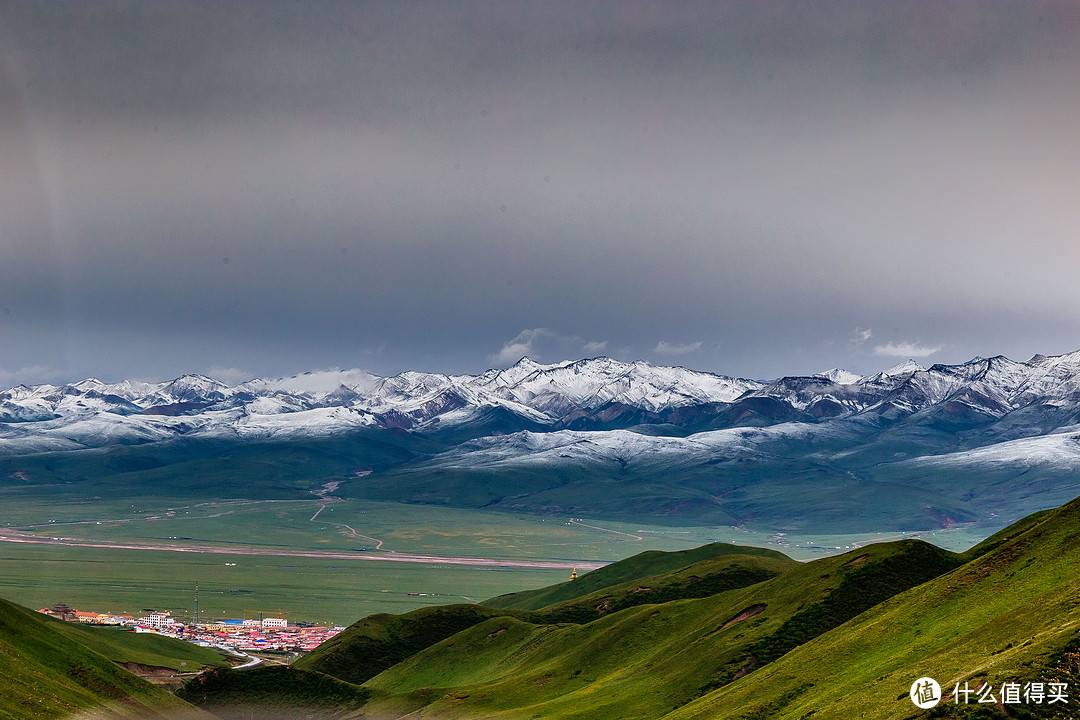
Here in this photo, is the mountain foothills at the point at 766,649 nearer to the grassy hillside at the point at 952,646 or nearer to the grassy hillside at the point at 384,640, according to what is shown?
the grassy hillside at the point at 952,646

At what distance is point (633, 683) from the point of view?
91.0 metres

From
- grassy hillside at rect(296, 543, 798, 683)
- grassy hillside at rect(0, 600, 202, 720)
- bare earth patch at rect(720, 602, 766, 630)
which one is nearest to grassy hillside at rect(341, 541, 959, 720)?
bare earth patch at rect(720, 602, 766, 630)

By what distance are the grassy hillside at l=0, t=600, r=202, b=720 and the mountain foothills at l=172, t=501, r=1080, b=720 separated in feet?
65.3

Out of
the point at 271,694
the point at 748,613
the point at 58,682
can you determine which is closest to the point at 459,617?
the point at 271,694

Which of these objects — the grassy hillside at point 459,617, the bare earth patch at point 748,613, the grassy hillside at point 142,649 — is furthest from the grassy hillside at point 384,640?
the bare earth patch at point 748,613

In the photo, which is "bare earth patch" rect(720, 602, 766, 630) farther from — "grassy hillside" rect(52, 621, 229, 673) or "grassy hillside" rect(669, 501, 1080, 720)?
"grassy hillside" rect(52, 621, 229, 673)

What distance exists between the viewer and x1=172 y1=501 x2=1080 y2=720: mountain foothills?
1811 inches

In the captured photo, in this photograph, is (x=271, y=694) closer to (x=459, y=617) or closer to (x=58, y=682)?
(x=58, y=682)

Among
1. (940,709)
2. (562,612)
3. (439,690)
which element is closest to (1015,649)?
(940,709)

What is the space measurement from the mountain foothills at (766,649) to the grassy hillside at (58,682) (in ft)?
65.3

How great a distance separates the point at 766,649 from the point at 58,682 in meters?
62.2

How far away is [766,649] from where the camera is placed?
8381 cm

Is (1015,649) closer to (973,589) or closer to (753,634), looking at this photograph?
(973,589)

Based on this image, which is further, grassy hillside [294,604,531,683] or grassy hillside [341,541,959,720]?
grassy hillside [294,604,531,683]
